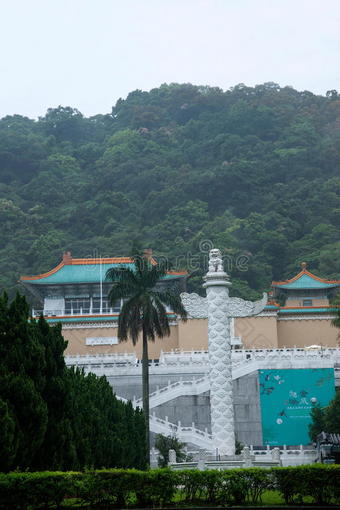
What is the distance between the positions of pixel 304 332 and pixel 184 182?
Result: 36.8m

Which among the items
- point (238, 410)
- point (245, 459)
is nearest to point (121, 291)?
point (238, 410)

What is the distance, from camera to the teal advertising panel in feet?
121

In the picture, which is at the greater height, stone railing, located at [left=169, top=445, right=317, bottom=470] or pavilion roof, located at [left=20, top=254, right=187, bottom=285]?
pavilion roof, located at [left=20, top=254, right=187, bottom=285]

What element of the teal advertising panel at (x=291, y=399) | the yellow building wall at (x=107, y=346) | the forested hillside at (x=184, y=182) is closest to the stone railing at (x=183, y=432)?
the teal advertising panel at (x=291, y=399)

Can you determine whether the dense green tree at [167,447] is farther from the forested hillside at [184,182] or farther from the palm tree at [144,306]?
the forested hillside at [184,182]

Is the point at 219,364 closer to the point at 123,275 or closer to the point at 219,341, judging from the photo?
the point at 219,341

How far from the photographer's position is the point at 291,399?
3772 cm

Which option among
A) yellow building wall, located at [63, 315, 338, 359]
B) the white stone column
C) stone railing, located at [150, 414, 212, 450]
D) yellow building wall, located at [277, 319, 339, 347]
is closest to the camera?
the white stone column

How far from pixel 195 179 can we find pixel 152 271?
52.6m

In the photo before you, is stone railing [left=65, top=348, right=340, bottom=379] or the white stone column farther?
stone railing [left=65, top=348, right=340, bottom=379]

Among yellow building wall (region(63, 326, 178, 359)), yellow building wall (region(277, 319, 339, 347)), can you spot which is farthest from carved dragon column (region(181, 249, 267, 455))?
yellow building wall (region(277, 319, 339, 347))

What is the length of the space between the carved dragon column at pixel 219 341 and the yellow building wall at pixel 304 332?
20.0 m

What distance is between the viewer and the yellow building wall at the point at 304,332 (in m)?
49.4

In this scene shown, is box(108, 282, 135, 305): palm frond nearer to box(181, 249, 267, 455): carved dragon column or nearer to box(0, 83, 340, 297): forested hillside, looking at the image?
box(181, 249, 267, 455): carved dragon column
